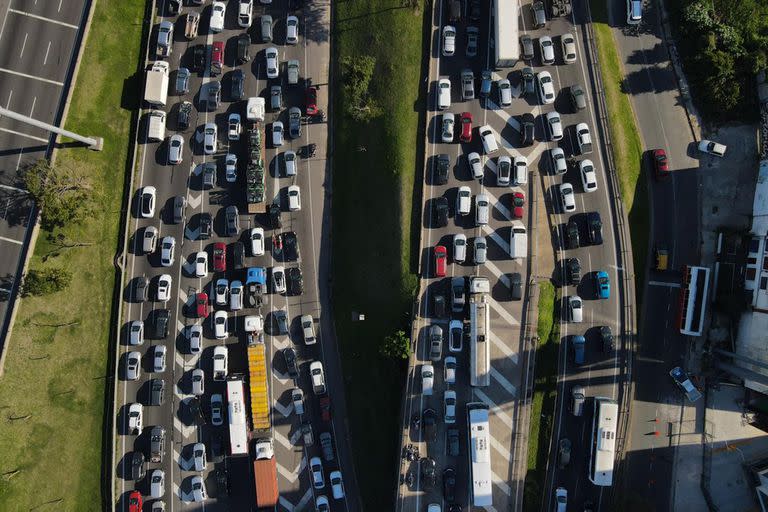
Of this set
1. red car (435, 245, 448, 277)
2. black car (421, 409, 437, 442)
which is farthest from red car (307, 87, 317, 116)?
black car (421, 409, 437, 442)

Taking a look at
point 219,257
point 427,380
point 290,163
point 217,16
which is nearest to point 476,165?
point 290,163

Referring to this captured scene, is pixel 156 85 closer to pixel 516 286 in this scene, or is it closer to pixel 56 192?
pixel 56 192

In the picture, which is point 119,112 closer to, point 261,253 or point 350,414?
point 261,253

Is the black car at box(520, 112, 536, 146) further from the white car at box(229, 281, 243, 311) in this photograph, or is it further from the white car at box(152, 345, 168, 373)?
the white car at box(152, 345, 168, 373)

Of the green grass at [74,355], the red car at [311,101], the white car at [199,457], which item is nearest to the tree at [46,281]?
the green grass at [74,355]

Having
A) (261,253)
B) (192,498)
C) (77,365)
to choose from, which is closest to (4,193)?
(77,365)

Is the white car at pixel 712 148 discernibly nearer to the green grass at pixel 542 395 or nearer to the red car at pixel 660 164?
the red car at pixel 660 164
